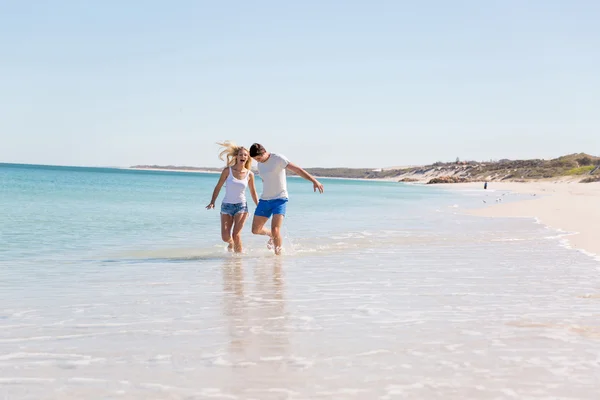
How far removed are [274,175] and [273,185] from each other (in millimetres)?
191

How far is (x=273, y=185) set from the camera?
9.80 meters

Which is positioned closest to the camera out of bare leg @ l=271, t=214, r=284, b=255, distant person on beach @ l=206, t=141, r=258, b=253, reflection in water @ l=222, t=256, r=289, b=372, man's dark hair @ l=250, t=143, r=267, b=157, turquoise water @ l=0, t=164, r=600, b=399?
turquoise water @ l=0, t=164, r=600, b=399

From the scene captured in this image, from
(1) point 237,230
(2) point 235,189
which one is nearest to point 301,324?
(1) point 237,230

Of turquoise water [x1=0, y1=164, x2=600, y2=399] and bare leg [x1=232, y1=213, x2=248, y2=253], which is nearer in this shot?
turquoise water [x1=0, y1=164, x2=600, y2=399]

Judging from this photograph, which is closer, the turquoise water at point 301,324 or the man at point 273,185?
the turquoise water at point 301,324

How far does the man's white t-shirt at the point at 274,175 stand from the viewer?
9.60 metres

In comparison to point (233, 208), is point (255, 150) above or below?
above

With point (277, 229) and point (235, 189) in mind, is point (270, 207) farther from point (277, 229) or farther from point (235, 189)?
point (235, 189)

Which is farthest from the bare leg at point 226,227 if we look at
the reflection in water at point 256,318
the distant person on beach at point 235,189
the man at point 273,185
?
the reflection in water at point 256,318

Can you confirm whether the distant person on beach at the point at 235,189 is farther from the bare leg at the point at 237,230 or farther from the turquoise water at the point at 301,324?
the turquoise water at the point at 301,324

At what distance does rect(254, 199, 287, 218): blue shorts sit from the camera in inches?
387

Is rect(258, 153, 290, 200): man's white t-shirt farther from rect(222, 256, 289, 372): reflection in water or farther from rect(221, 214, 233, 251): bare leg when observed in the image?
rect(222, 256, 289, 372): reflection in water

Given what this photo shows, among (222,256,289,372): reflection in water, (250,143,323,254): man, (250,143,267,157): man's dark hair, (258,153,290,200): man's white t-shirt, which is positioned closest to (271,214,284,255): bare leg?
(250,143,323,254): man

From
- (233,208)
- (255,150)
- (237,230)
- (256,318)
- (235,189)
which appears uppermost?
(255,150)
